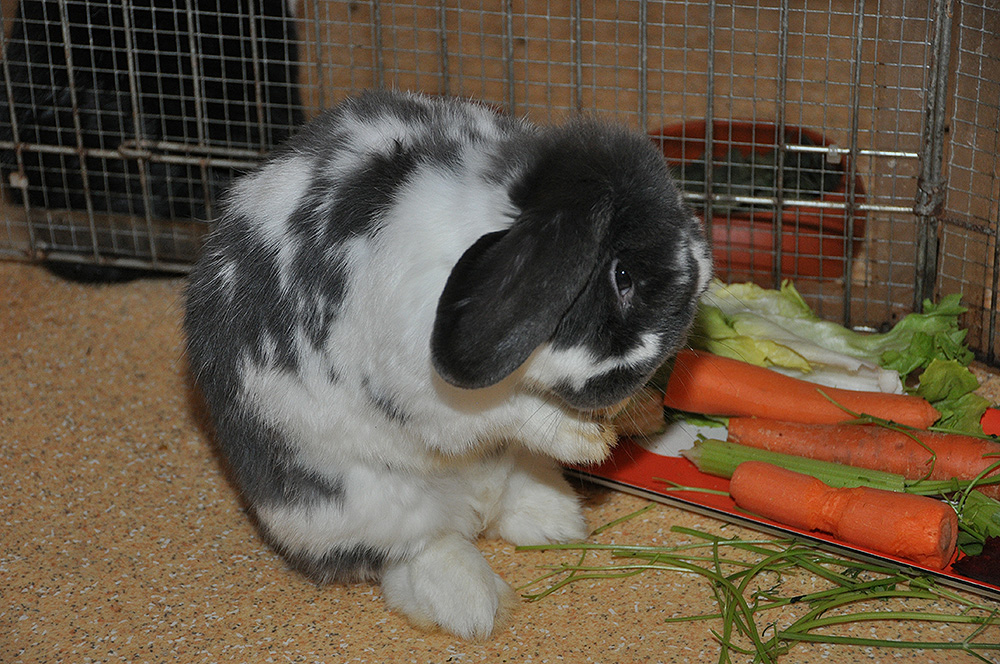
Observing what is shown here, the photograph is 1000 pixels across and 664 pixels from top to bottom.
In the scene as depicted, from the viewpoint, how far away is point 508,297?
1682 millimetres

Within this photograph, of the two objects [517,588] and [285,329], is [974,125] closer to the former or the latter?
[517,588]

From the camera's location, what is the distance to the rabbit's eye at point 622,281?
185 cm

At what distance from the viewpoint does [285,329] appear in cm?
203

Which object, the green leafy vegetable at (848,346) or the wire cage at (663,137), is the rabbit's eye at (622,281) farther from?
the wire cage at (663,137)

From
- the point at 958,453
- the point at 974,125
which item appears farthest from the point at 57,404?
the point at 974,125

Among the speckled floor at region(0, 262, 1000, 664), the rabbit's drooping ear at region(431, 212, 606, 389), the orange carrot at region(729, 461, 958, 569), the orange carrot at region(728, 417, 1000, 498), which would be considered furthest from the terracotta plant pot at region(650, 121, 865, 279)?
the rabbit's drooping ear at region(431, 212, 606, 389)

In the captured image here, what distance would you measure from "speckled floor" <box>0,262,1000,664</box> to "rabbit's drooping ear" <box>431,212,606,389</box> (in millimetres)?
743

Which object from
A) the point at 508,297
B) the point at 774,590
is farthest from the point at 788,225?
the point at 508,297

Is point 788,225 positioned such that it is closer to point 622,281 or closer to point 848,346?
point 848,346

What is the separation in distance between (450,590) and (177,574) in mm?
668

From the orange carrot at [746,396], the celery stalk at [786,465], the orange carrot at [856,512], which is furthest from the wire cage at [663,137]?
the orange carrot at [856,512]

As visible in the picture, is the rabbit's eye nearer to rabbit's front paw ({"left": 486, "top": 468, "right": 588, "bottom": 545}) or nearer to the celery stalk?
rabbit's front paw ({"left": 486, "top": 468, "right": 588, "bottom": 545})

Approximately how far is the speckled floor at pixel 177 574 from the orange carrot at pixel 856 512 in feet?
0.38

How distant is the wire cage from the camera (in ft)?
9.39
